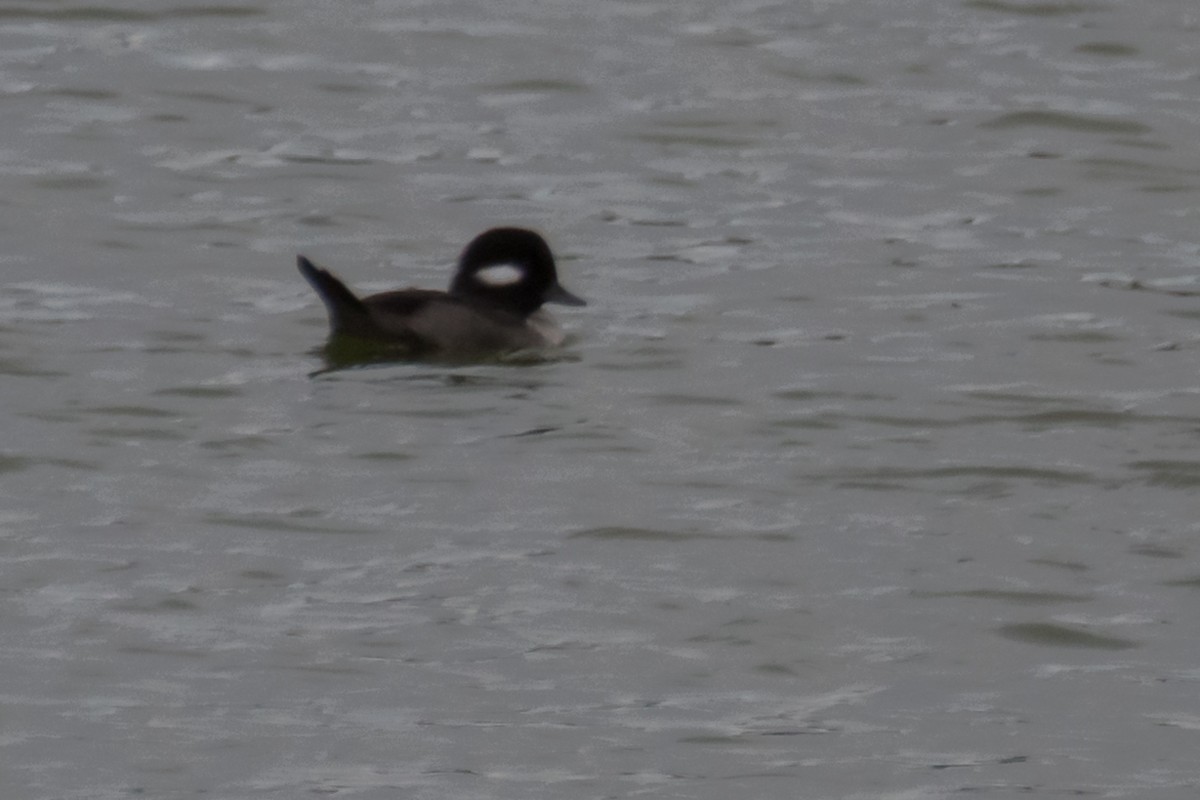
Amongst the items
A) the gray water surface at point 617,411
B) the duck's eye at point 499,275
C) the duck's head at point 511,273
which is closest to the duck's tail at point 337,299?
the gray water surface at point 617,411

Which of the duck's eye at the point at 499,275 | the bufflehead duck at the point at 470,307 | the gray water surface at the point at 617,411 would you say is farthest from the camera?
the duck's eye at the point at 499,275

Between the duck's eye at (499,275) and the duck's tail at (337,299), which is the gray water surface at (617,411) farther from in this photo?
the duck's eye at (499,275)

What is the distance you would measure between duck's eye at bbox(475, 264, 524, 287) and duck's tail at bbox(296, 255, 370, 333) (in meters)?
0.97

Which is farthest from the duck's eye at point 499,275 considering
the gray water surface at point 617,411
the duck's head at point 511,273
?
the gray water surface at point 617,411

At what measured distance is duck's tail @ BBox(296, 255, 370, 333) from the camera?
12.1m

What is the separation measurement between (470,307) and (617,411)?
143 centimetres

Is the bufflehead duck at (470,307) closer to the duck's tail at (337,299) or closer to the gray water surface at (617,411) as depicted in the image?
the duck's tail at (337,299)

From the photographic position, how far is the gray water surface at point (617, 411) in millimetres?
7805

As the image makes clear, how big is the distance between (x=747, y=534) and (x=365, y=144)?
716 cm

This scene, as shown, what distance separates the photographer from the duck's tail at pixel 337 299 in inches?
475

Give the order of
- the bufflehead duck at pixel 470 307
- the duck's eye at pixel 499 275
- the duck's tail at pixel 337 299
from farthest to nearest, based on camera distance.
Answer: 1. the duck's eye at pixel 499 275
2. the bufflehead duck at pixel 470 307
3. the duck's tail at pixel 337 299

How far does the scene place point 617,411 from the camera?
37.9 feet

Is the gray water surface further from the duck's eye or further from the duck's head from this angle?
the duck's eye

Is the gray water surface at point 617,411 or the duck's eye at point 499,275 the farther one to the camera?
the duck's eye at point 499,275
